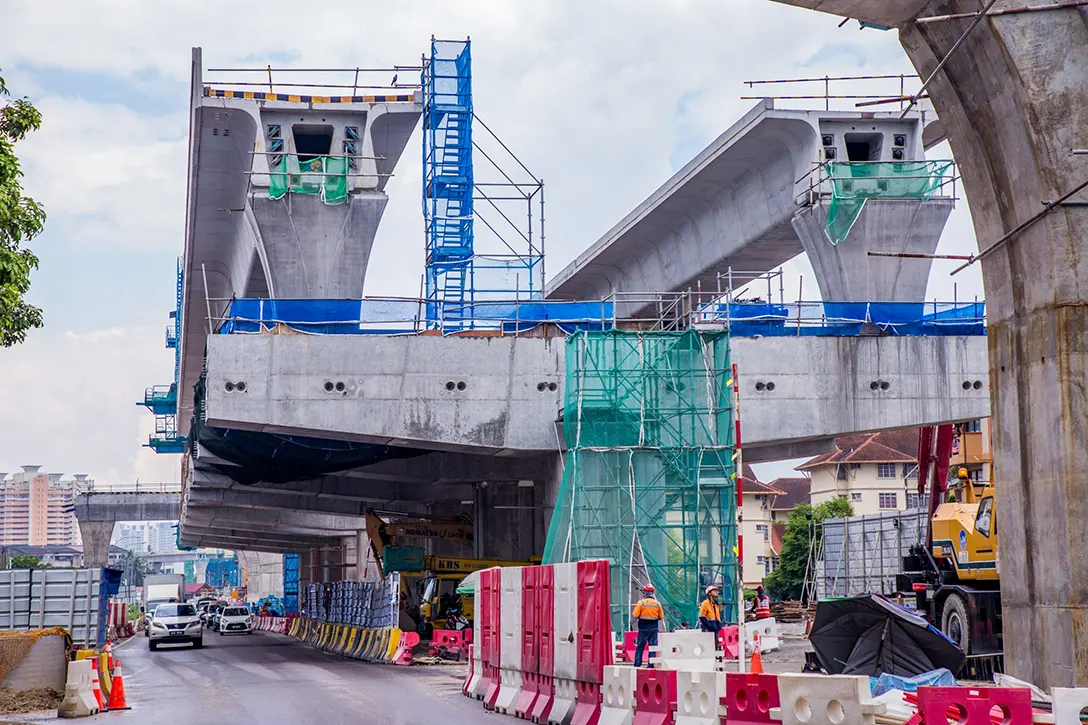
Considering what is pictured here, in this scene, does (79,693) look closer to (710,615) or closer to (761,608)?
(710,615)

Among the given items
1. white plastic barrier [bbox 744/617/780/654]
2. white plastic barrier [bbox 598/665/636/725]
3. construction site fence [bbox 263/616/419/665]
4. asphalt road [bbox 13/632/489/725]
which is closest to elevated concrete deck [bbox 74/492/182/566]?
construction site fence [bbox 263/616/419/665]

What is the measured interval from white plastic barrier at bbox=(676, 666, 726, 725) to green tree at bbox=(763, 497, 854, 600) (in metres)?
59.7

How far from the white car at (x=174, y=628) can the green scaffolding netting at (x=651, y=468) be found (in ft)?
64.4

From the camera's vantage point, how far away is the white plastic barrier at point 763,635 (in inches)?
1053

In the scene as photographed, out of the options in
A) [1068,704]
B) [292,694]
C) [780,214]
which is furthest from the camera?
[780,214]

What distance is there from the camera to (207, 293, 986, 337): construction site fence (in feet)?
98.7

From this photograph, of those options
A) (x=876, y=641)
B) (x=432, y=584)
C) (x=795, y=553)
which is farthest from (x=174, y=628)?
(x=795, y=553)

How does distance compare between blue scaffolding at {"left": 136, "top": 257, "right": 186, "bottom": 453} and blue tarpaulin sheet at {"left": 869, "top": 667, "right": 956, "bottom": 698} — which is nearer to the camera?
blue tarpaulin sheet at {"left": 869, "top": 667, "right": 956, "bottom": 698}

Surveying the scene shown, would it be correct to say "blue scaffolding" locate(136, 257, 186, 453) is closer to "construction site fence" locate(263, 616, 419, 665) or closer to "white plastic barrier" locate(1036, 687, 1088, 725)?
"construction site fence" locate(263, 616, 419, 665)

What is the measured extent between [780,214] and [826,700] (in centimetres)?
2535

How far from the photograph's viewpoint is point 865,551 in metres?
38.7

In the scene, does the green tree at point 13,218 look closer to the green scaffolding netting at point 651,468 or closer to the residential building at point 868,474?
the green scaffolding netting at point 651,468

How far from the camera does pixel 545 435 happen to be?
30.7 metres

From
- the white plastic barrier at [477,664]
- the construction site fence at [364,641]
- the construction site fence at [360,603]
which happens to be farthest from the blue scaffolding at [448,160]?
the white plastic barrier at [477,664]
